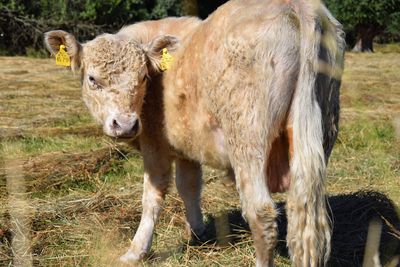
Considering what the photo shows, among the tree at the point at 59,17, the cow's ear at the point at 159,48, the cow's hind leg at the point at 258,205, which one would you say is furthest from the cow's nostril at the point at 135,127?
the tree at the point at 59,17

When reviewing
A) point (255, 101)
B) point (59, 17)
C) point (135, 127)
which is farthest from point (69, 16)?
point (255, 101)

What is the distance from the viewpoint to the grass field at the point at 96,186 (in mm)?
4887

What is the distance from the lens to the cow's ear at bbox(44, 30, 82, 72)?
5129 millimetres

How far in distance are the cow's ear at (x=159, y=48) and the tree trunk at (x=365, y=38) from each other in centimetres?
2914

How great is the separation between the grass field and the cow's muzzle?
926 mm

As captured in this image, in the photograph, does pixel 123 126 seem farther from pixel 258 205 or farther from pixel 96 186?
pixel 96 186

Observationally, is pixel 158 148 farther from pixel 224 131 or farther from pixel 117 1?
pixel 117 1

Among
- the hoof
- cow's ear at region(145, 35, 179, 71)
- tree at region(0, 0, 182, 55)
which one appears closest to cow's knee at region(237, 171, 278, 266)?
the hoof

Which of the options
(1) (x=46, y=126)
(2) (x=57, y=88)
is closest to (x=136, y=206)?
(1) (x=46, y=126)

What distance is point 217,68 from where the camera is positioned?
4121 millimetres

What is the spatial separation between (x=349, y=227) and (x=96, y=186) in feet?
8.09

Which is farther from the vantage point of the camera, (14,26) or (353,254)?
(14,26)

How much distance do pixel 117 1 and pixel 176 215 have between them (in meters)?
17.9

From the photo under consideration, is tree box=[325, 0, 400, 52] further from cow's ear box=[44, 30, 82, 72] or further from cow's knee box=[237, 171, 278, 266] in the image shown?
cow's knee box=[237, 171, 278, 266]
